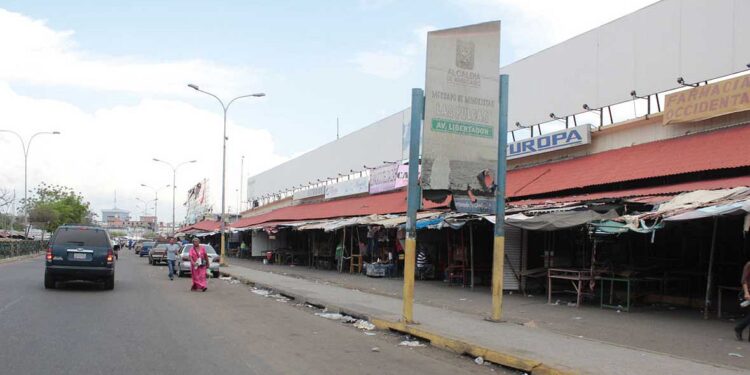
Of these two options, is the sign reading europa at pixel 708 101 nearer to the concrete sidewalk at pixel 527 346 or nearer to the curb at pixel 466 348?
the concrete sidewalk at pixel 527 346

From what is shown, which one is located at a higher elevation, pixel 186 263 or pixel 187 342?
pixel 187 342

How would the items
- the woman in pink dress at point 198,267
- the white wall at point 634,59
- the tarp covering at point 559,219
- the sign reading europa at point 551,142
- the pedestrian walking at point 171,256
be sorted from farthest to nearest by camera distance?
1. the pedestrian walking at point 171,256
2. the sign reading europa at point 551,142
3. the woman in pink dress at point 198,267
4. the white wall at point 634,59
5. the tarp covering at point 559,219

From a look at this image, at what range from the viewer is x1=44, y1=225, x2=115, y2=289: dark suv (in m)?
Result: 16.2

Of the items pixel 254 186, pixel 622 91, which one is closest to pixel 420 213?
pixel 622 91

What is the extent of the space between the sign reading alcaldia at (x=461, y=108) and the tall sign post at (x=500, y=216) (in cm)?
20

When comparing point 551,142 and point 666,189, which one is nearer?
point 666,189

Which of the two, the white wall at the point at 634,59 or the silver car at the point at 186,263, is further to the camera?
the silver car at the point at 186,263

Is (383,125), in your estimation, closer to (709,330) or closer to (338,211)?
(338,211)

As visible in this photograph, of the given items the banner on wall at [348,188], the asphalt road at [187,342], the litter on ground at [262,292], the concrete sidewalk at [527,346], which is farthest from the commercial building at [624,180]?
the banner on wall at [348,188]

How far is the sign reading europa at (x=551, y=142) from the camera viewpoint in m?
19.6

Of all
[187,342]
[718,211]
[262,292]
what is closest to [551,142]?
[718,211]

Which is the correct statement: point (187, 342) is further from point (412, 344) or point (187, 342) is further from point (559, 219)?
point (559, 219)

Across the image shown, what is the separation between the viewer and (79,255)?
53.4 feet

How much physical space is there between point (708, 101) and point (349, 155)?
2649cm
